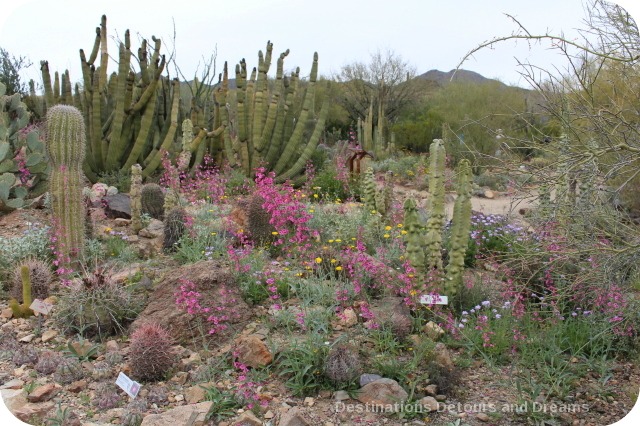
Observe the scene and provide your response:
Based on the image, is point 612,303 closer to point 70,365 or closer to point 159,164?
point 70,365

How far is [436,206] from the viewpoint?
196 inches

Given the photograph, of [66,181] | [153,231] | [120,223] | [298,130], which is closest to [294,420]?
[66,181]

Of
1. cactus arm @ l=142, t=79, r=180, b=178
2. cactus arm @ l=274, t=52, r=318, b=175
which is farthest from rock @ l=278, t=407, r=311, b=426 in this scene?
cactus arm @ l=274, t=52, r=318, b=175

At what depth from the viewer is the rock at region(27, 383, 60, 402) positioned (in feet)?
12.7

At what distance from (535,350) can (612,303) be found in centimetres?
76

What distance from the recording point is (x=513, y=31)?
3.66 m

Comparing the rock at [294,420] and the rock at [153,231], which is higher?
Answer: the rock at [153,231]

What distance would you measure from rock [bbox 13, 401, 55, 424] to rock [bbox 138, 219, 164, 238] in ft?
10.4

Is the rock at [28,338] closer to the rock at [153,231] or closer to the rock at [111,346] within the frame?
the rock at [111,346]

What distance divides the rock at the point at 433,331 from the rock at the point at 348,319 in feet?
1.64

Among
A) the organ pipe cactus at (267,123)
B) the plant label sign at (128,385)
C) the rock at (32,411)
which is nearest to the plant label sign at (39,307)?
the rock at (32,411)

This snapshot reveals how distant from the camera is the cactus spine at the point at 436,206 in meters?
4.96

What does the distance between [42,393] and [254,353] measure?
1309 mm

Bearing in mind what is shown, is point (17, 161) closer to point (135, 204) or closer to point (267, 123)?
point (135, 204)
